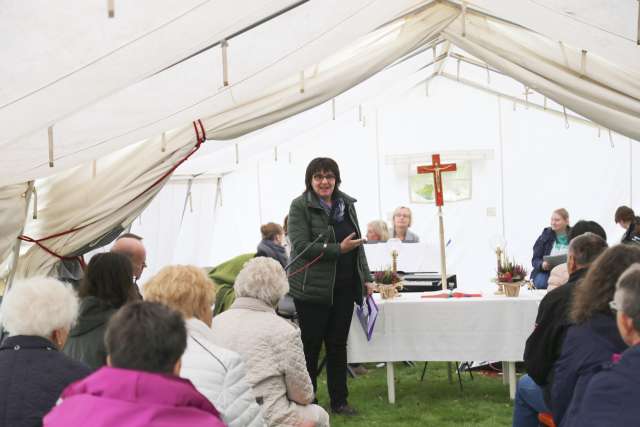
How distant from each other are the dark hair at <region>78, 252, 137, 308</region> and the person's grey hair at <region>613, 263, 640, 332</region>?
1.89m

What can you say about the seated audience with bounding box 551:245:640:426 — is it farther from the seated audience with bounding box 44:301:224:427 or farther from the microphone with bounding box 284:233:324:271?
the microphone with bounding box 284:233:324:271

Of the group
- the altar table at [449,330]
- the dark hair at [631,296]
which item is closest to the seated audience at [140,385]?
the dark hair at [631,296]

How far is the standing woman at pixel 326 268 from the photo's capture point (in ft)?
17.0

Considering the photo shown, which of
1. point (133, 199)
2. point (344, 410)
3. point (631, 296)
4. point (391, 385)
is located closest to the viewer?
point (631, 296)

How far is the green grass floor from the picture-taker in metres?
5.48

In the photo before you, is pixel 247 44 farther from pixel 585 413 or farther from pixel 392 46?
pixel 585 413

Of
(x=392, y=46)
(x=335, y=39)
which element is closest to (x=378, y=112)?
(x=392, y=46)

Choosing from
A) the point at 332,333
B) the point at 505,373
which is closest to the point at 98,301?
the point at 332,333

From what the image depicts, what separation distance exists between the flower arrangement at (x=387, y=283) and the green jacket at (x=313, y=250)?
586 millimetres

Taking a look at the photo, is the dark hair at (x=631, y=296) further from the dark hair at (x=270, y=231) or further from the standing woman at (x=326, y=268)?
the dark hair at (x=270, y=231)

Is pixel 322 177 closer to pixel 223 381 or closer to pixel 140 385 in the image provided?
pixel 223 381

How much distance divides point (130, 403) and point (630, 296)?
1415mm

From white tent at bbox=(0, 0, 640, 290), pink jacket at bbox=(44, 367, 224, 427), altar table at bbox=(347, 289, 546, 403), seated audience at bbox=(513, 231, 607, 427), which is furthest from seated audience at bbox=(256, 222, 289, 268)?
pink jacket at bbox=(44, 367, 224, 427)

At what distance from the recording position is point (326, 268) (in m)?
5.20
